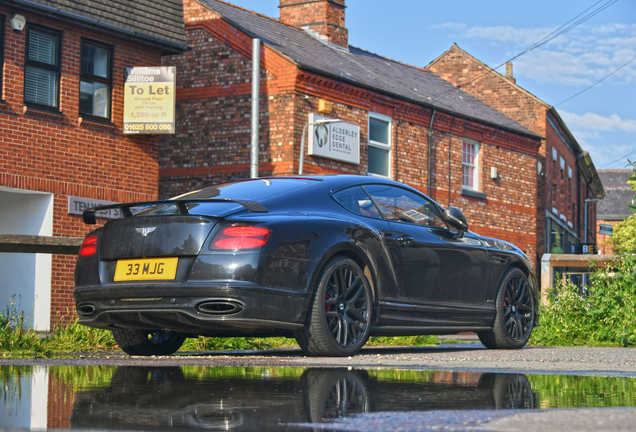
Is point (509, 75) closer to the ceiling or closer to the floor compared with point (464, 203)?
closer to the ceiling

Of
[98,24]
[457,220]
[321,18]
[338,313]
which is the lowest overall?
[338,313]

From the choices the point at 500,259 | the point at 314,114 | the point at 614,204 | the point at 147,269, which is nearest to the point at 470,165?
the point at 314,114

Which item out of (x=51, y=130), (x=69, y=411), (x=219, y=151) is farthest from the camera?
(x=219, y=151)

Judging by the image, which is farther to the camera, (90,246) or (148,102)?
Answer: (148,102)

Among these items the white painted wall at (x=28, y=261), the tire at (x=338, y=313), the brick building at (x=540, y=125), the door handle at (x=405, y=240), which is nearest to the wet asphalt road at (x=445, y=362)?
the tire at (x=338, y=313)

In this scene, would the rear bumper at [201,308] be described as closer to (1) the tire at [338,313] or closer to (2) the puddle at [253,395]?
(1) the tire at [338,313]

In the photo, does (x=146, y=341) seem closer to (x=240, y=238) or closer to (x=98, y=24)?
(x=240, y=238)

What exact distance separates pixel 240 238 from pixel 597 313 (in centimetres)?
593

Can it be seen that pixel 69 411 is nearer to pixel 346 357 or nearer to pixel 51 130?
pixel 346 357

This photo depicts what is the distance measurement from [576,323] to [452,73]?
82.1ft

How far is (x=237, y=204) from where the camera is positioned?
622 centimetres

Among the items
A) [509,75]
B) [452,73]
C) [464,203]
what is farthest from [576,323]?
[509,75]

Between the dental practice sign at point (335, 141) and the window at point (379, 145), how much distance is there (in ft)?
3.13

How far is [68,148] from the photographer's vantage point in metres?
16.1
